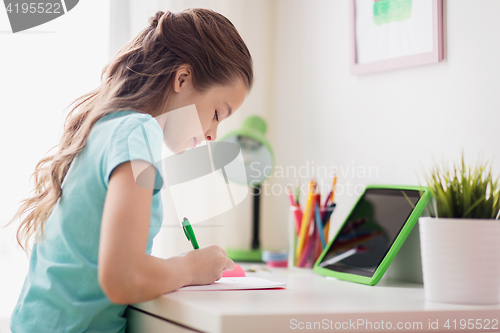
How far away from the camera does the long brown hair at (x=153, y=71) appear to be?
81 cm

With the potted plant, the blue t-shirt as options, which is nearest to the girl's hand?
the blue t-shirt

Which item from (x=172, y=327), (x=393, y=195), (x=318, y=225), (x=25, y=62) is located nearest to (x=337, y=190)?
(x=318, y=225)

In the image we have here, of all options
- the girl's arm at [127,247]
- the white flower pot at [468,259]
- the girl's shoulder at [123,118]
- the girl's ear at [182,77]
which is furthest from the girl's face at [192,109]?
the white flower pot at [468,259]

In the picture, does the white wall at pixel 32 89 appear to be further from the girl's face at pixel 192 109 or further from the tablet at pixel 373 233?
the tablet at pixel 373 233

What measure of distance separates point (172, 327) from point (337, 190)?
734 mm

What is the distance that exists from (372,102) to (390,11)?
221 mm

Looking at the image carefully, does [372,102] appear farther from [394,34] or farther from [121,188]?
[121,188]

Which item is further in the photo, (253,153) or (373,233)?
(253,153)

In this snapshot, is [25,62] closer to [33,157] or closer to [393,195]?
[33,157]

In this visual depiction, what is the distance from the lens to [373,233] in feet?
3.41

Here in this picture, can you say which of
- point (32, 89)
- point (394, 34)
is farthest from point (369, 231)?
point (32, 89)

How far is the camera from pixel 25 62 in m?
1.24

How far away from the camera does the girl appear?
0.64 m

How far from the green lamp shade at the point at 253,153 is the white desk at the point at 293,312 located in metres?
0.62
